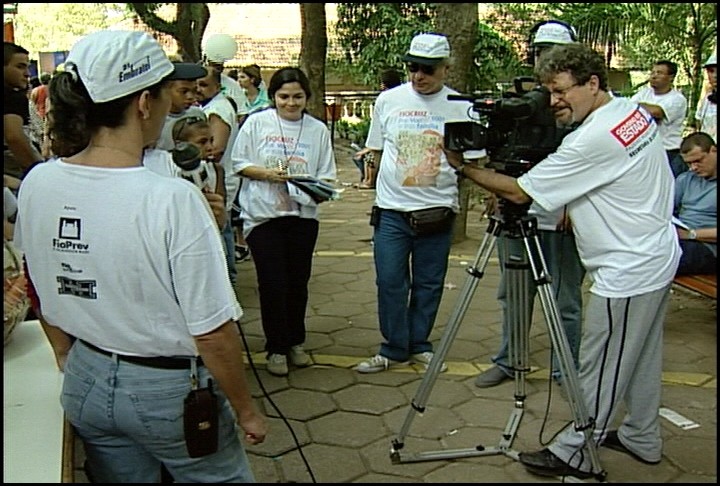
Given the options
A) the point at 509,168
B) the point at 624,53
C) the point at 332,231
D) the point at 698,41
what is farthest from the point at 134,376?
the point at 624,53

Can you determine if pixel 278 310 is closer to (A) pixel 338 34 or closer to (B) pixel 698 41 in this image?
(B) pixel 698 41

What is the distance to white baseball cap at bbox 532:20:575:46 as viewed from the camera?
3.91 m

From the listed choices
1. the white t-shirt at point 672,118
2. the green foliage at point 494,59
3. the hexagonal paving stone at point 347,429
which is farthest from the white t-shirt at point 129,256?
the green foliage at point 494,59

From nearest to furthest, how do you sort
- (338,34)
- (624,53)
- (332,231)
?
(332,231), (624,53), (338,34)

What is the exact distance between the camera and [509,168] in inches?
122

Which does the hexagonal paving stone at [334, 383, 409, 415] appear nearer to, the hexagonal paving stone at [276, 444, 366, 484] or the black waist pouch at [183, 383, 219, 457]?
the hexagonal paving stone at [276, 444, 366, 484]

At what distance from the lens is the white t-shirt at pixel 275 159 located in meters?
4.11

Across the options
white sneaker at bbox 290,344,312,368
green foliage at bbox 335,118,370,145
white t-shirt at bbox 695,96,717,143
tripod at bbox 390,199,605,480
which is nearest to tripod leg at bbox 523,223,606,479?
tripod at bbox 390,199,605,480

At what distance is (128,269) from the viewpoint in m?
1.77

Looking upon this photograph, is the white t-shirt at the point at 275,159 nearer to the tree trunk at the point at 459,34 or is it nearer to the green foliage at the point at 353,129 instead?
the tree trunk at the point at 459,34

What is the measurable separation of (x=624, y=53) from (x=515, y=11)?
2.32 meters

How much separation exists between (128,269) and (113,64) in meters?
0.44

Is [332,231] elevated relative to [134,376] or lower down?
lower down

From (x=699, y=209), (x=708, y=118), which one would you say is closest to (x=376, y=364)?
(x=699, y=209)
